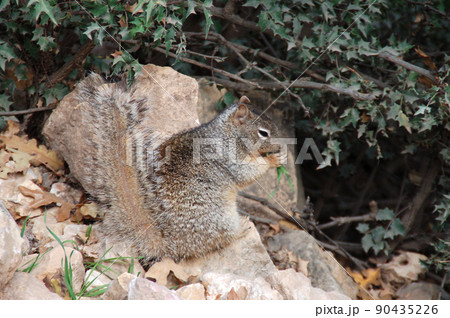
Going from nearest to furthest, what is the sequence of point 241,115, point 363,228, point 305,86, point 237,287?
point 237,287
point 241,115
point 305,86
point 363,228

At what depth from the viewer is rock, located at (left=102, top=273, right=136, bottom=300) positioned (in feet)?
7.23

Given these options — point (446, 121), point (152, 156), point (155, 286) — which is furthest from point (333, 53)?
point (155, 286)

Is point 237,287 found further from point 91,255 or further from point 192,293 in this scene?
point 91,255

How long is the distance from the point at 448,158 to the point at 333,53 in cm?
114

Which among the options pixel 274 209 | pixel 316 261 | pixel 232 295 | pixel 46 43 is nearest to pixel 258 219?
pixel 274 209

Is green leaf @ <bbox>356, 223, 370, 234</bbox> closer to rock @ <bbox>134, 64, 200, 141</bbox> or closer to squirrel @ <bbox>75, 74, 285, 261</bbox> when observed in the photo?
squirrel @ <bbox>75, 74, 285, 261</bbox>

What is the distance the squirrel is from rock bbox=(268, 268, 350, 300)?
408 millimetres

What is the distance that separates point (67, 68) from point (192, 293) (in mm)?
1794

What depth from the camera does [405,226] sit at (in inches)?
157

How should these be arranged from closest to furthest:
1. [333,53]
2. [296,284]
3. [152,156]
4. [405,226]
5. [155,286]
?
[155,286] → [296,284] → [152,156] → [333,53] → [405,226]

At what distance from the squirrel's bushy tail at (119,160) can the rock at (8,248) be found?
68 cm

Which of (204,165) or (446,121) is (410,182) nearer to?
(446,121)

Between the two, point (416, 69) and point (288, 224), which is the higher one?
point (416, 69)

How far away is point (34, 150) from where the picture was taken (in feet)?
10.4
